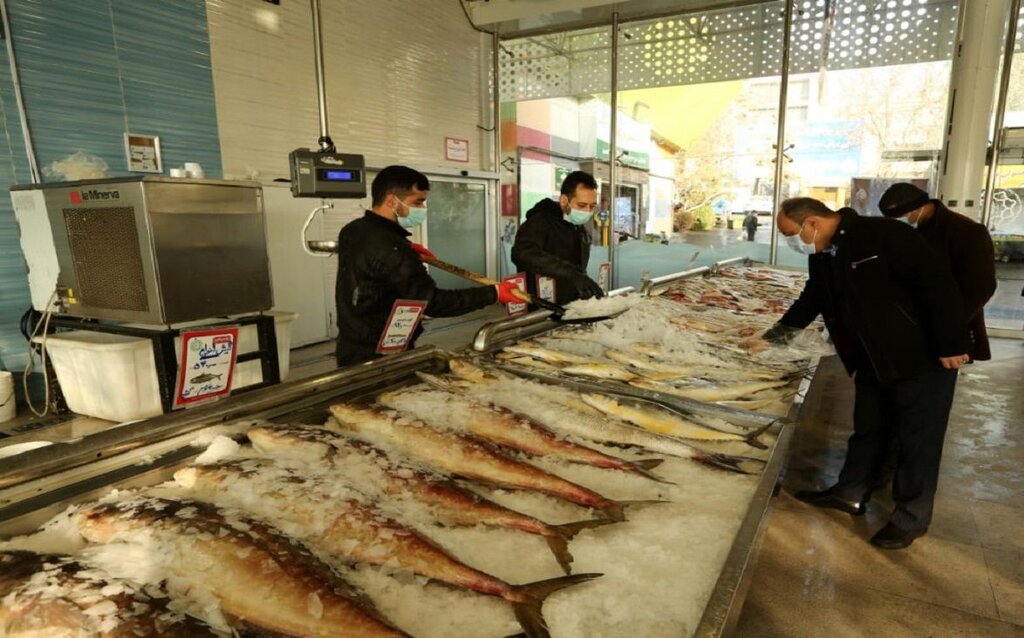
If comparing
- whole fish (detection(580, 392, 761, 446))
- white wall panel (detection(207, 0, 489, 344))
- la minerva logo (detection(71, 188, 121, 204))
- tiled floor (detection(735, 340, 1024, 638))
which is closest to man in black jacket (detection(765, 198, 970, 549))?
tiled floor (detection(735, 340, 1024, 638))

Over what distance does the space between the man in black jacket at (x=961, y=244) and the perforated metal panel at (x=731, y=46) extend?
4.91 m

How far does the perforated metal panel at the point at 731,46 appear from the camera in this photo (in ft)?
22.8

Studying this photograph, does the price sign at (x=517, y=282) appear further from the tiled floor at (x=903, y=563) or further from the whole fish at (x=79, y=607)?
the whole fish at (x=79, y=607)

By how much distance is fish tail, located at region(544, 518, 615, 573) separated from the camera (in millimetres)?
1115

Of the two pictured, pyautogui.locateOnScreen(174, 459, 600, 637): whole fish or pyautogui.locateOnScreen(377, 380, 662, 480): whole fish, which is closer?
pyautogui.locateOnScreen(174, 459, 600, 637): whole fish

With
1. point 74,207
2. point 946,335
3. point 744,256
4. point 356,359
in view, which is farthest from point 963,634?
point 744,256

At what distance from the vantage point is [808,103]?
24.9ft

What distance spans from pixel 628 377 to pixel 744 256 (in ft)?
22.2

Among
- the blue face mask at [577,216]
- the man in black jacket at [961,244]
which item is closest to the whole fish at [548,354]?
the blue face mask at [577,216]

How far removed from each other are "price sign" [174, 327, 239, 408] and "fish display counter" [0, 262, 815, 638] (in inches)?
33.8

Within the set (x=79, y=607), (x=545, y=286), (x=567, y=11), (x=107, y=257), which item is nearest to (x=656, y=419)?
(x=79, y=607)

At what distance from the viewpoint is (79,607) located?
85 centimetres

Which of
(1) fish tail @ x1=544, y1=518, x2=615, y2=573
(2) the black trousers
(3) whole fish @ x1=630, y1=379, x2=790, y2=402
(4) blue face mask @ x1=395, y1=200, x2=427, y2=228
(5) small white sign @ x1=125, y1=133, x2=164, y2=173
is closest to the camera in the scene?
(1) fish tail @ x1=544, y1=518, x2=615, y2=573

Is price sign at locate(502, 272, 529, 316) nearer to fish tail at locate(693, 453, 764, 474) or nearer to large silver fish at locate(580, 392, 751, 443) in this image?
large silver fish at locate(580, 392, 751, 443)
